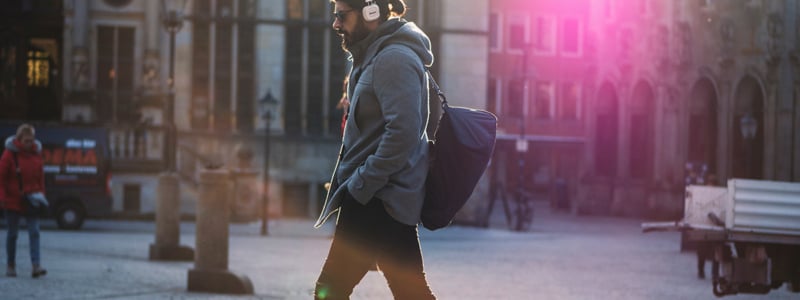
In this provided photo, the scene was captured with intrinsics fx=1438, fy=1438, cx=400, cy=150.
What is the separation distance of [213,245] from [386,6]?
8.21 metres

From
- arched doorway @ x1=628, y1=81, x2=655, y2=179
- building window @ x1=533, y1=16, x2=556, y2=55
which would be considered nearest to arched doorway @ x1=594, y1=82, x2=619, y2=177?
arched doorway @ x1=628, y1=81, x2=655, y2=179

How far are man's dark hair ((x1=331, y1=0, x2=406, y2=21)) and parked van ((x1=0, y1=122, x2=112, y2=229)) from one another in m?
25.1

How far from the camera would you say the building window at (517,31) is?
66.8m

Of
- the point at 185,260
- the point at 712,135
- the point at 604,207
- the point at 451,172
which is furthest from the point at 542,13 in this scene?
the point at 451,172

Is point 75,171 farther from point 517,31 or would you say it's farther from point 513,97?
point 517,31

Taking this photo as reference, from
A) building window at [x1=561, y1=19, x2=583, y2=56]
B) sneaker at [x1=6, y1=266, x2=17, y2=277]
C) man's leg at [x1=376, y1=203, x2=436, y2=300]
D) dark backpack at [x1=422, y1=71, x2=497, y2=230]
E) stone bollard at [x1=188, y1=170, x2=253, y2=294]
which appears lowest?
sneaker at [x1=6, y1=266, x2=17, y2=277]

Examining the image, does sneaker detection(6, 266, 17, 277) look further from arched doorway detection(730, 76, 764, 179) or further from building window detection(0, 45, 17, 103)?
building window detection(0, 45, 17, 103)

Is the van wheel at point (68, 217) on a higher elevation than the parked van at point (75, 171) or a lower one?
lower

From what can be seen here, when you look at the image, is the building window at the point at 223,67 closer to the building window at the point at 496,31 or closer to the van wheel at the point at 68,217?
the van wheel at the point at 68,217

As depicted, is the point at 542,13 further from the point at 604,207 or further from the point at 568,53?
the point at 604,207

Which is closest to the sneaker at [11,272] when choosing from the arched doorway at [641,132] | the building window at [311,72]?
the building window at [311,72]

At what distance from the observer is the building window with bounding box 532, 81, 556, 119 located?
2643 inches

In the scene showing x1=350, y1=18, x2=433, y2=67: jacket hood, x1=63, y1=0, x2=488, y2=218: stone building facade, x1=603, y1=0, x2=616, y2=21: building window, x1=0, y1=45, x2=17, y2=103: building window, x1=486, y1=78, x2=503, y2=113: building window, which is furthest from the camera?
x1=486, y1=78, x2=503, y2=113: building window

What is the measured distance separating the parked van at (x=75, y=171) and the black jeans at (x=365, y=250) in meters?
25.4
